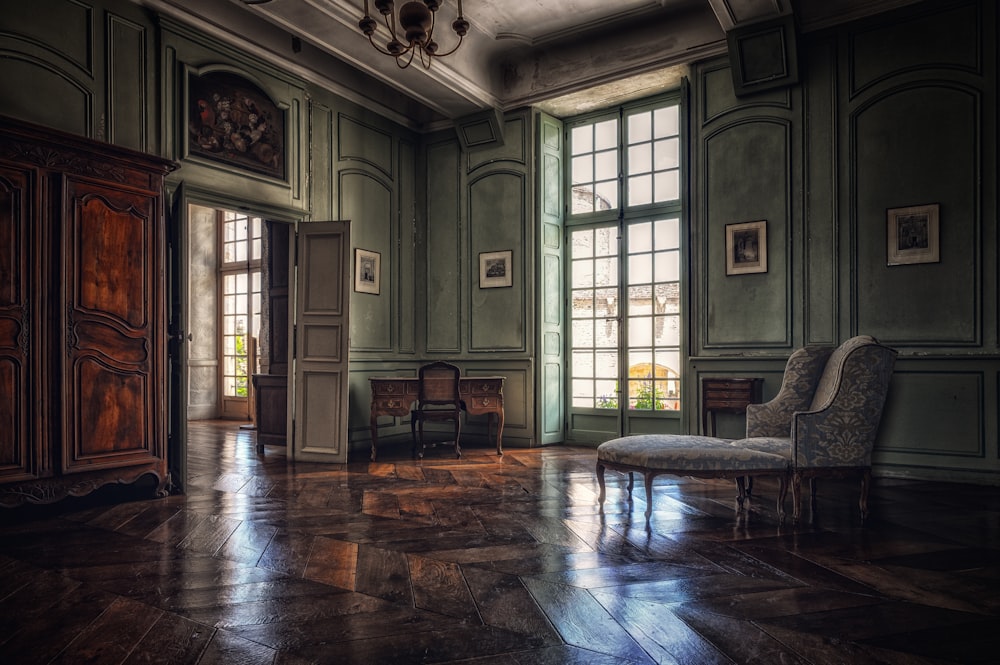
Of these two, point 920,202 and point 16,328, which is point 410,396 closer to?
point 16,328

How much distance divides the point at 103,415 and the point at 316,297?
2.09 m

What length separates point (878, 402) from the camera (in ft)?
10.9

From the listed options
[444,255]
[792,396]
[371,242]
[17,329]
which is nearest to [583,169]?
[444,255]

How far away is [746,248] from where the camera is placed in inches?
208

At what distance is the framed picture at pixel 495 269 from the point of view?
6.43 metres

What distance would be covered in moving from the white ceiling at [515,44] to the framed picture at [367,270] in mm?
1474

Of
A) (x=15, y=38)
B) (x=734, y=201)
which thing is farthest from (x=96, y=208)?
(x=734, y=201)

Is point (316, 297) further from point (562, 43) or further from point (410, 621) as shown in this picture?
point (410, 621)

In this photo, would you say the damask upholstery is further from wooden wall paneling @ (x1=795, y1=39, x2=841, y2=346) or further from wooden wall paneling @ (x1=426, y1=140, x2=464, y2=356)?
wooden wall paneling @ (x1=426, y1=140, x2=464, y2=356)

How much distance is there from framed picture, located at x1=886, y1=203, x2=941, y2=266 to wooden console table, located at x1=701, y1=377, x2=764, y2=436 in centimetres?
133

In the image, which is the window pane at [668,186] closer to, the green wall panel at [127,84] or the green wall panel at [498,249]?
the green wall panel at [498,249]

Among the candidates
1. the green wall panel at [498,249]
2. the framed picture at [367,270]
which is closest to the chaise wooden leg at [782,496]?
the green wall panel at [498,249]


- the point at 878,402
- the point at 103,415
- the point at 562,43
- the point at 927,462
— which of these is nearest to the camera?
the point at 878,402

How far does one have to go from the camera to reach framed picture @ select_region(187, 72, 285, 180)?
4797 millimetres
